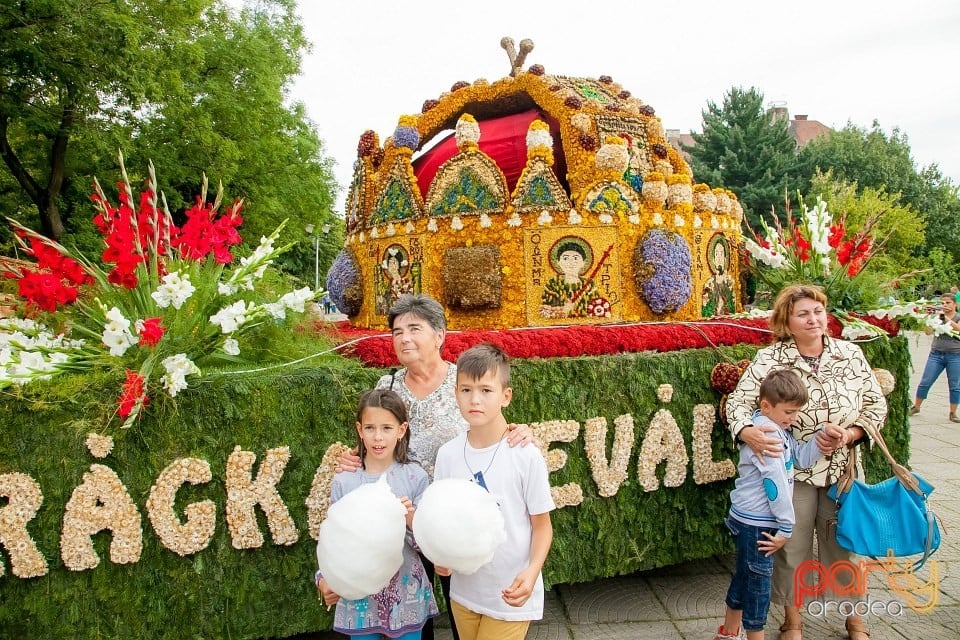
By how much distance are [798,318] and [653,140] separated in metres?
4.05

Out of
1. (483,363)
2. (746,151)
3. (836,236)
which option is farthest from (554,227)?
(746,151)

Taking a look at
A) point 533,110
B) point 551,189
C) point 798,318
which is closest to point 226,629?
point 798,318

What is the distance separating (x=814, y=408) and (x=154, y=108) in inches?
648

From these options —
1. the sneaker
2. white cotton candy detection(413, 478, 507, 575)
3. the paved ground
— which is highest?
white cotton candy detection(413, 478, 507, 575)

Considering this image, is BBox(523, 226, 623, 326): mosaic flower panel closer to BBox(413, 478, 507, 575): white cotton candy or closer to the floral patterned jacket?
the floral patterned jacket

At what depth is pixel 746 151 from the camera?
2941 centimetres

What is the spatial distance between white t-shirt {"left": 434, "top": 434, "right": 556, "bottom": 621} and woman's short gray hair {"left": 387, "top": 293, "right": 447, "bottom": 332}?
2.42 ft

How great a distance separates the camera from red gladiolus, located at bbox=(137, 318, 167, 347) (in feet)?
10.0

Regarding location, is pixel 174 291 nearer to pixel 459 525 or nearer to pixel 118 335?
pixel 118 335

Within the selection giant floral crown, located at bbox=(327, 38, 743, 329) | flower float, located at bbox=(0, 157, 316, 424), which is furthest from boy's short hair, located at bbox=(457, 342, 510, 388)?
giant floral crown, located at bbox=(327, 38, 743, 329)

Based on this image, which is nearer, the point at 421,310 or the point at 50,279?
the point at 421,310

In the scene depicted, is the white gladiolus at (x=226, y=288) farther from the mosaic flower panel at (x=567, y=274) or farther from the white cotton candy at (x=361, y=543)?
the mosaic flower panel at (x=567, y=274)

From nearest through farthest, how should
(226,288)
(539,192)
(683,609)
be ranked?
(226,288) < (683,609) < (539,192)

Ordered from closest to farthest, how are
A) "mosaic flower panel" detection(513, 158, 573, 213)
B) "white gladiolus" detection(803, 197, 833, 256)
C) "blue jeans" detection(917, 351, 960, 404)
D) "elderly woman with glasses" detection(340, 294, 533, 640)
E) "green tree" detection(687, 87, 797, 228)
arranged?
"elderly woman with glasses" detection(340, 294, 533, 640), "white gladiolus" detection(803, 197, 833, 256), "mosaic flower panel" detection(513, 158, 573, 213), "blue jeans" detection(917, 351, 960, 404), "green tree" detection(687, 87, 797, 228)
